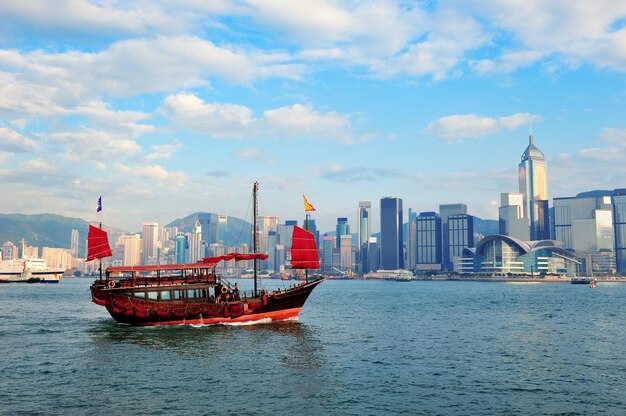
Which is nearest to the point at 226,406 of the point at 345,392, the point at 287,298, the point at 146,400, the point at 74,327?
the point at 146,400

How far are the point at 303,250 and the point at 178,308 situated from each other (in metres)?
15.7

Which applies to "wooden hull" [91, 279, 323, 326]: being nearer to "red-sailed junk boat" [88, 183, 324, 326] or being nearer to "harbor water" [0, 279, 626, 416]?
"red-sailed junk boat" [88, 183, 324, 326]

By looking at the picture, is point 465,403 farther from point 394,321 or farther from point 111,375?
point 394,321

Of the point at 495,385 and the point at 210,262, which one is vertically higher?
the point at 210,262

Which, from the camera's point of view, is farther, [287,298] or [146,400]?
[287,298]

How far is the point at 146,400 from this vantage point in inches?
1150

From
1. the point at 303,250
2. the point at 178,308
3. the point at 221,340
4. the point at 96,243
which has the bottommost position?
the point at 221,340

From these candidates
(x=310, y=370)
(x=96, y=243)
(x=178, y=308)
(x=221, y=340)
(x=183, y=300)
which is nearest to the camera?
(x=310, y=370)

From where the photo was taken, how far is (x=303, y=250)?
65062mm

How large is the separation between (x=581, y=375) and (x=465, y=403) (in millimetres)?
12049

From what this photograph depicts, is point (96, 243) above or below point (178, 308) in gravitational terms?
above

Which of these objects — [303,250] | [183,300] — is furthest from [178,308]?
[303,250]

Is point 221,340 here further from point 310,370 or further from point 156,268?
point 310,370

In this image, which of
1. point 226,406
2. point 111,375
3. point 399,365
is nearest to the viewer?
point 226,406
